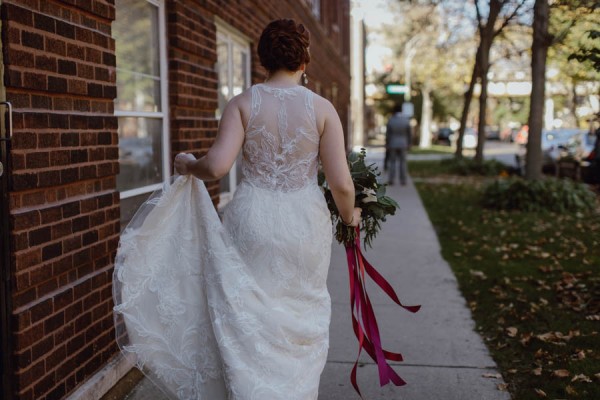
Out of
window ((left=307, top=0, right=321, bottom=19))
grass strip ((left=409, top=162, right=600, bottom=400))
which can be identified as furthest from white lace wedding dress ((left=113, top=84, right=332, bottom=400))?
window ((left=307, top=0, right=321, bottom=19))

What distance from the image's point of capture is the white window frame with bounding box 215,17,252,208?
738 cm

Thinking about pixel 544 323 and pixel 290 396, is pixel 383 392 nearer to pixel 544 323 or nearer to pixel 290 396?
pixel 290 396

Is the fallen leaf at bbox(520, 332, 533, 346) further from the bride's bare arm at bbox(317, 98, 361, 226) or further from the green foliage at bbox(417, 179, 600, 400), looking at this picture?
the bride's bare arm at bbox(317, 98, 361, 226)

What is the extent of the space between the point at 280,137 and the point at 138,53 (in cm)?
277

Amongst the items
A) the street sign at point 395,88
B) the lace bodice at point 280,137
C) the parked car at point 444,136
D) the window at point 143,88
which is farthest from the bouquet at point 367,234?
the parked car at point 444,136

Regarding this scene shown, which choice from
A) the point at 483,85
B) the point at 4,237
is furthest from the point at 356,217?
the point at 483,85

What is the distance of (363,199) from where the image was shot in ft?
12.5

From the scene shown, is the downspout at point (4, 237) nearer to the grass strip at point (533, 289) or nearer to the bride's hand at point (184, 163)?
the bride's hand at point (184, 163)

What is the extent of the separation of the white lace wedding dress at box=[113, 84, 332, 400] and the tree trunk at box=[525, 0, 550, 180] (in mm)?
9908

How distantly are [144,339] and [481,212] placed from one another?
1000 centimetres

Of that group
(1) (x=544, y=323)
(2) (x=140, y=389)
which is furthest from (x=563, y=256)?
(2) (x=140, y=389)

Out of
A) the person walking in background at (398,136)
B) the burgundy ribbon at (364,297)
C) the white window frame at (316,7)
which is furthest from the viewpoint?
the person walking in background at (398,136)

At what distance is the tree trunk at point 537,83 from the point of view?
12.1 meters

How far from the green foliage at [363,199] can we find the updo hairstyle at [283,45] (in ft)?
2.32
